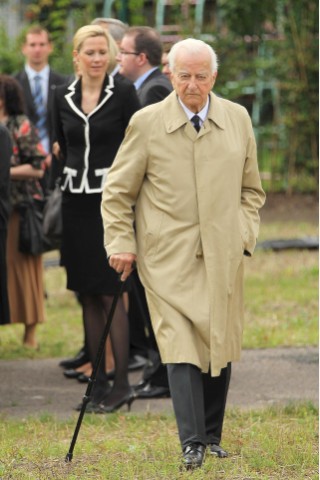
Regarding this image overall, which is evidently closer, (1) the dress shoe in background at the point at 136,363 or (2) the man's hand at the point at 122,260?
(2) the man's hand at the point at 122,260

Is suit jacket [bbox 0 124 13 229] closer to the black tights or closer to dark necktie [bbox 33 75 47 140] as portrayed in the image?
the black tights

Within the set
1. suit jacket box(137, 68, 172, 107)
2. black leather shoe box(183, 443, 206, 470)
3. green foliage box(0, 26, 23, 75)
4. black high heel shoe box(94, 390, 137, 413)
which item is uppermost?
suit jacket box(137, 68, 172, 107)

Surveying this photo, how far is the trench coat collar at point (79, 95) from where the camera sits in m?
7.83

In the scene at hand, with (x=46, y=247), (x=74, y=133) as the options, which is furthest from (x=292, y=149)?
(x=74, y=133)

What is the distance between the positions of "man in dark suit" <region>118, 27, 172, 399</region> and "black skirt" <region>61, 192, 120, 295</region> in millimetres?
717

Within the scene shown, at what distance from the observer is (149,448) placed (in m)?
6.52

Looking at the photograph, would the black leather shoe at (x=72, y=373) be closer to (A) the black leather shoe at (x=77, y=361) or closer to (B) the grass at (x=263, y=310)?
(A) the black leather shoe at (x=77, y=361)

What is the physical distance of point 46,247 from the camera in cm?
965

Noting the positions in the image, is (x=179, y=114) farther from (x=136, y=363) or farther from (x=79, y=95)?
(x=136, y=363)

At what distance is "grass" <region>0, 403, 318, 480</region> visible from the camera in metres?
5.99

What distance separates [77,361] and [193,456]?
3172 mm

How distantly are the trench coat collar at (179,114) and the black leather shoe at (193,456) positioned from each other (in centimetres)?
146

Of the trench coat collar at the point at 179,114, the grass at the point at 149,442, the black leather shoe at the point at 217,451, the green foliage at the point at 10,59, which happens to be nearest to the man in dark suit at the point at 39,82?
the grass at the point at 149,442

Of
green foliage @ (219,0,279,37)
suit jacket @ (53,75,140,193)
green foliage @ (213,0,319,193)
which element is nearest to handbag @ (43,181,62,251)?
suit jacket @ (53,75,140,193)
